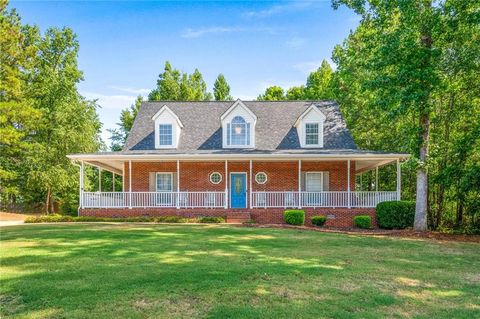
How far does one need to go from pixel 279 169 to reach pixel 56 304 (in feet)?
55.1

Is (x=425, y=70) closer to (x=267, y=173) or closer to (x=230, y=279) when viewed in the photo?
(x=267, y=173)

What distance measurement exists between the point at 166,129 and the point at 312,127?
28.4 feet

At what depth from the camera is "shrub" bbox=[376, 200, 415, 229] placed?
674 inches

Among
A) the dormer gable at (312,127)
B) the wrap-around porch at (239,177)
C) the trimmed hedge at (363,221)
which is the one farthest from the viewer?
the dormer gable at (312,127)

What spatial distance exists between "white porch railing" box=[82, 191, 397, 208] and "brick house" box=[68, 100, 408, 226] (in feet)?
0.17

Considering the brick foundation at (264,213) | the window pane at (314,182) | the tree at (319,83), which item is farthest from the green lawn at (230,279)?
the tree at (319,83)

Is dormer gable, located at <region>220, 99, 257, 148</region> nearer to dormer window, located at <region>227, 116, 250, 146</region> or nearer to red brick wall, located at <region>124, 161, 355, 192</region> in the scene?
Result: dormer window, located at <region>227, 116, 250, 146</region>

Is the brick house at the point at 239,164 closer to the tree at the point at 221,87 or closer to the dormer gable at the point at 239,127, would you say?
the dormer gable at the point at 239,127

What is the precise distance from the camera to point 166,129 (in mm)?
21516

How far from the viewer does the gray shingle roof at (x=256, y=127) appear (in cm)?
2141

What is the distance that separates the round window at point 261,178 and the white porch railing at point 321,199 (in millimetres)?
1585

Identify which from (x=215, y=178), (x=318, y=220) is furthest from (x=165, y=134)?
(x=318, y=220)

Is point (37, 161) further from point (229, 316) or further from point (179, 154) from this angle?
point (229, 316)

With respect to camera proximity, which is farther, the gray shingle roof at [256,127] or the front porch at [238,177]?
the gray shingle roof at [256,127]
